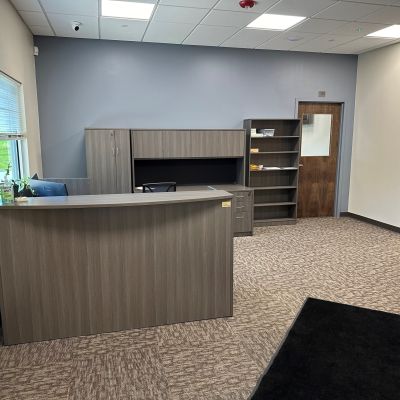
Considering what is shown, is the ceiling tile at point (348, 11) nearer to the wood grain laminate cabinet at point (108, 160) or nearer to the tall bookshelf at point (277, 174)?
the tall bookshelf at point (277, 174)

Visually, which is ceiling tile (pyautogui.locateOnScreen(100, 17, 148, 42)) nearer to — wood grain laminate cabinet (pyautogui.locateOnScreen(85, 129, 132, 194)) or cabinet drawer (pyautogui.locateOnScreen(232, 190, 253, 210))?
wood grain laminate cabinet (pyautogui.locateOnScreen(85, 129, 132, 194))

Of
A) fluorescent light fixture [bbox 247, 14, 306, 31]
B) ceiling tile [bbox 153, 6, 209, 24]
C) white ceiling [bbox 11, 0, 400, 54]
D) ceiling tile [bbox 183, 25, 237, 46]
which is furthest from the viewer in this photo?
ceiling tile [bbox 183, 25, 237, 46]

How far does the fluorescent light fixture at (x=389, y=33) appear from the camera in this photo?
4824 millimetres

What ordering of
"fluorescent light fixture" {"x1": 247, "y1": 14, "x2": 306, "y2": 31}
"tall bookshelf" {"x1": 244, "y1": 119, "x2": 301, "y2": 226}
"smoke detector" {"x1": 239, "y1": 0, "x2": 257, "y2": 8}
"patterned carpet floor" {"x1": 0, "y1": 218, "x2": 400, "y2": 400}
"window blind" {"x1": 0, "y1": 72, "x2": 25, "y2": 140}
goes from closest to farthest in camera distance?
"patterned carpet floor" {"x1": 0, "y1": 218, "x2": 400, "y2": 400} → "window blind" {"x1": 0, "y1": 72, "x2": 25, "y2": 140} → "smoke detector" {"x1": 239, "y1": 0, "x2": 257, "y2": 8} → "fluorescent light fixture" {"x1": 247, "y1": 14, "x2": 306, "y2": 31} → "tall bookshelf" {"x1": 244, "y1": 119, "x2": 301, "y2": 226}

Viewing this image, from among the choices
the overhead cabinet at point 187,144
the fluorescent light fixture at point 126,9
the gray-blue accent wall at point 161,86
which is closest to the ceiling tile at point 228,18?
the fluorescent light fixture at point 126,9

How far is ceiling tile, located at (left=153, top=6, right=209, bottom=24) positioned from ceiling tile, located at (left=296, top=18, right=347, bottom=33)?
1.34 meters

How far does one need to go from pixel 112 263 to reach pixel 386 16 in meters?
4.16

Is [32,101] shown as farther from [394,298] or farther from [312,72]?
[394,298]

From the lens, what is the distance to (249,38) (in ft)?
17.1

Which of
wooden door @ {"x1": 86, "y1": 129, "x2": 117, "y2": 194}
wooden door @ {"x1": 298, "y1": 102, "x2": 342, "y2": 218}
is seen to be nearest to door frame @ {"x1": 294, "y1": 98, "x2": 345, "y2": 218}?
wooden door @ {"x1": 298, "y1": 102, "x2": 342, "y2": 218}

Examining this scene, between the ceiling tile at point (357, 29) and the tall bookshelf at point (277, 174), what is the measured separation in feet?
4.97

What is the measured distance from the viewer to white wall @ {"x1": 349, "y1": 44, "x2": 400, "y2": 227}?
223 inches

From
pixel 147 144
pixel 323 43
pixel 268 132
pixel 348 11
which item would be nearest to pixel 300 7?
pixel 348 11

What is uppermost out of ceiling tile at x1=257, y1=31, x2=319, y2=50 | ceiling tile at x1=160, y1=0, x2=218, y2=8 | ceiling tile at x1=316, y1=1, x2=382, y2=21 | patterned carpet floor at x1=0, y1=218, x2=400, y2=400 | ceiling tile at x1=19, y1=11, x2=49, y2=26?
ceiling tile at x1=257, y1=31, x2=319, y2=50
